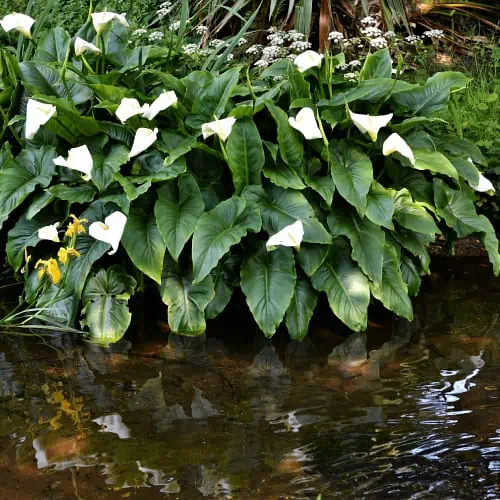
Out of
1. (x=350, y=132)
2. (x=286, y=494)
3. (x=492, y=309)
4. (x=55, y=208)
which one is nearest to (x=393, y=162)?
(x=350, y=132)

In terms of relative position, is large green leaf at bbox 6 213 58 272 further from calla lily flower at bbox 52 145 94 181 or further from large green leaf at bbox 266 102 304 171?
large green leaf at bbox 266 102 304 171

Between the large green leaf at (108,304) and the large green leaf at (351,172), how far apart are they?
111 cm

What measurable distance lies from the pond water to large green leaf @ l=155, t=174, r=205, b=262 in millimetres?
538

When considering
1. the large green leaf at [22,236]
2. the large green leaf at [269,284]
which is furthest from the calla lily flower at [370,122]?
the large green leaf at [22,236]

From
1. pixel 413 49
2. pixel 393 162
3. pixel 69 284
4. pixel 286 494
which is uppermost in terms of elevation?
pixel 413 49

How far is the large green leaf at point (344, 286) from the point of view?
406cm

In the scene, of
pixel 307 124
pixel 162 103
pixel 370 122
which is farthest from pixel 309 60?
pixel 162 103

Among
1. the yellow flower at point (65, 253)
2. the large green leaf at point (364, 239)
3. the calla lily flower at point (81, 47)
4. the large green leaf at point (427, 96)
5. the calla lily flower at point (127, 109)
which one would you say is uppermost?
the calla lily flower at point (81, 47)

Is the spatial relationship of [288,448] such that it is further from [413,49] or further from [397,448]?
[413,49]

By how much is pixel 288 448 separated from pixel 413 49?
5.66 metres

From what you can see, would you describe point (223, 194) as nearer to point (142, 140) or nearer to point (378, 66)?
point (142, 140)

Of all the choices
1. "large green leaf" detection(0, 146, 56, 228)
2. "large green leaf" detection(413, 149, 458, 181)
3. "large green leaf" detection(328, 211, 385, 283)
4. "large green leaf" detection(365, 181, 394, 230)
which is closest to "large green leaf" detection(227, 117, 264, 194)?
"large green leaf" detection(328, 211, 385, 283)

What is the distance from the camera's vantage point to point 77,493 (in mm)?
2779

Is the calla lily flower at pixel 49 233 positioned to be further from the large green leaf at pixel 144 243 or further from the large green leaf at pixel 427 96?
the large green leaf at pixel 427 96
